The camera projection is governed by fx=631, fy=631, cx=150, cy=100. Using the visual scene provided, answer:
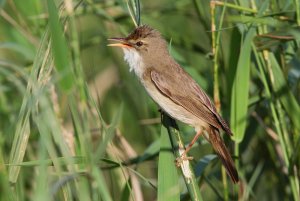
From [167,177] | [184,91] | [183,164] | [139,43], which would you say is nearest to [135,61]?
[139,43]

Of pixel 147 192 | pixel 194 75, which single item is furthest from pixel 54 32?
pixel 147 192

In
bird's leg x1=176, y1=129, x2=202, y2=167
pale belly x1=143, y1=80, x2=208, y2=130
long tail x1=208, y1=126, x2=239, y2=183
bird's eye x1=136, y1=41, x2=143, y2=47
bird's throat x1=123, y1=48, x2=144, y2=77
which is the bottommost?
long tail x1=208, y1=126, x2=239, y2=183

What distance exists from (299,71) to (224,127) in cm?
79

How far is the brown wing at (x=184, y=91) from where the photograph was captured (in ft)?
14.1

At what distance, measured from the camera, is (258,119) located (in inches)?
179

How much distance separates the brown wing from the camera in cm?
429

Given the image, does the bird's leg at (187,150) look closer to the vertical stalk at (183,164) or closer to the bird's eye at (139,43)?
the vertical stalk at (183,164)

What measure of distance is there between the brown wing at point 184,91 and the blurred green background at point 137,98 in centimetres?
18

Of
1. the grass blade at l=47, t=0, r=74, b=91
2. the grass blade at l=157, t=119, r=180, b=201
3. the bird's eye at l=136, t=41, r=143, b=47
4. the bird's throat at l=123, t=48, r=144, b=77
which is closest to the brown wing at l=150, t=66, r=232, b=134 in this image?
the bird's throat at l=123, t=48, r=144, b=77

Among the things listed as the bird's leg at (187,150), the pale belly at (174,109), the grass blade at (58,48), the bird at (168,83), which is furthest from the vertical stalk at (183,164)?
the grass blade at (58,48)

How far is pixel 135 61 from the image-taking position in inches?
176

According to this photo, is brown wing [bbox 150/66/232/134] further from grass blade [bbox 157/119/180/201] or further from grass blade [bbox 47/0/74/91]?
grass blade [bbox 47/0/74/91]

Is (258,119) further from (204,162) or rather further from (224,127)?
(204,162)

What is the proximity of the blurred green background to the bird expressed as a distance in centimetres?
17
